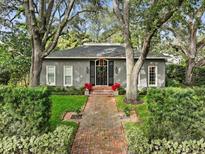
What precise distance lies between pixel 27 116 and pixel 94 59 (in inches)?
677

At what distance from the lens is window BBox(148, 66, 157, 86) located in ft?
81.3

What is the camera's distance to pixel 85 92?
2241 centimetres

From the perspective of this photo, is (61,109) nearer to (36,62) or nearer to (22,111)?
(36,62)

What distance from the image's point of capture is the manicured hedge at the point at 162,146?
7.52 meters

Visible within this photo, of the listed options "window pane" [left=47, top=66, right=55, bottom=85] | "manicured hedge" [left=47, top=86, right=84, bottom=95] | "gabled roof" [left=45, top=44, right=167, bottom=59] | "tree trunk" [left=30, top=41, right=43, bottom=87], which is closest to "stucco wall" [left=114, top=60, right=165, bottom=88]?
"gabled roof" [left=45, top=44, right=167, bottom=59]

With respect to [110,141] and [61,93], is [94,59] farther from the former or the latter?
[110,141]

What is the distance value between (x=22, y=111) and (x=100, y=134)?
11.8 feet

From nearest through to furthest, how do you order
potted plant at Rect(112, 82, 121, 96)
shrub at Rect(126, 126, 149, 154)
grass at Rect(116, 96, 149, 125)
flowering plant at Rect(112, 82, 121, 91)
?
1. shrub at Rect(126, 126, 149, 154)
2. grass at Rect(116, 96, 149, 125)
3. potted plant at Rect(112, 82, 121, 96)
4. flowering plant at Rect(112, 82, 121, 91)

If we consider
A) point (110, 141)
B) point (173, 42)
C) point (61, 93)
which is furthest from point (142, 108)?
point (173, 42)

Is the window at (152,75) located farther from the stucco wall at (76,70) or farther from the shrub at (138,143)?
the shrub at (138,143)

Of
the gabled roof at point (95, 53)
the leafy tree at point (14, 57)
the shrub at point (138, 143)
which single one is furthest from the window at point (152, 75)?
the shrub at point (138, 143)

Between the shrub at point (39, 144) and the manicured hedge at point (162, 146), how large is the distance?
188cm

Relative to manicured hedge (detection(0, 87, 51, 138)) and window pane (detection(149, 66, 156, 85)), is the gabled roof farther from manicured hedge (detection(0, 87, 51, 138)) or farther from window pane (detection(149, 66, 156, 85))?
manicured hedge (detection(0, 87, 51, 138))

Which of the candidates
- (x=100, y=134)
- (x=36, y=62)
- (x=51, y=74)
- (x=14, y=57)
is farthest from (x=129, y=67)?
(x=14, y=57)
